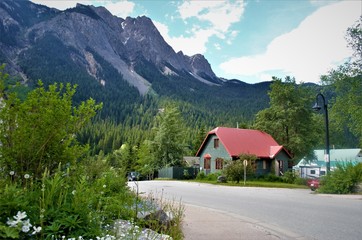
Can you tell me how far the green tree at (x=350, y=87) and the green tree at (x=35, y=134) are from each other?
2814 centimetres

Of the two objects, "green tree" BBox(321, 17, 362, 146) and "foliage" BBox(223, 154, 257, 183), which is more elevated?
"green tree" BBox(321, 17, 362, 146)

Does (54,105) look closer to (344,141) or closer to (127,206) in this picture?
(127,206)

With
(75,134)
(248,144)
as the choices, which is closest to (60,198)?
(75,134)

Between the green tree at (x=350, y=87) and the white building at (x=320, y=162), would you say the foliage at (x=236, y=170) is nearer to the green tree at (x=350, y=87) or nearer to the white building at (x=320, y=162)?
the green tree at (x=350, y=87)

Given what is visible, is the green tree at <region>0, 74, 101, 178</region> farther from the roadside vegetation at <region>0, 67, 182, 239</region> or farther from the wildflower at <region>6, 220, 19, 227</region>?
the wildflower at <region>6, 220, 19, 227</region>

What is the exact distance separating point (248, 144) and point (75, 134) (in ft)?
128

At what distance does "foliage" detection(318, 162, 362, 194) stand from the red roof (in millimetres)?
21671

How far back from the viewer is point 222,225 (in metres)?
8.23

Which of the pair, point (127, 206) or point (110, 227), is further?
point (127, 206)

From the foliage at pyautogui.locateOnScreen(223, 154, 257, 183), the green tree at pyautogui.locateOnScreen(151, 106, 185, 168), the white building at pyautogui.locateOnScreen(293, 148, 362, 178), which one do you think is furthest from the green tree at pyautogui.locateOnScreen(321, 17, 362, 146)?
the green tree at pyautogui.locateOnScreen(151, 106, 185, 168)

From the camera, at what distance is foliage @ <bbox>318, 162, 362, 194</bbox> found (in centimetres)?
1875

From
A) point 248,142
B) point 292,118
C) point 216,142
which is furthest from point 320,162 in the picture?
point 216,142

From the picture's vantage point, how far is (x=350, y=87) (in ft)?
105

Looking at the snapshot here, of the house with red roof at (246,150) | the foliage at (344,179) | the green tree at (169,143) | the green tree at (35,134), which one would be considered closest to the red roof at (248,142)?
the house with red roof at (246,150)
